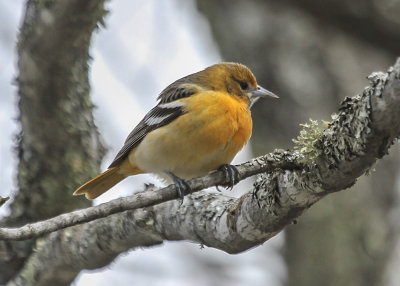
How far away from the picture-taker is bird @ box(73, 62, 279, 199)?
391 cm

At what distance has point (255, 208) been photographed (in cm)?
288

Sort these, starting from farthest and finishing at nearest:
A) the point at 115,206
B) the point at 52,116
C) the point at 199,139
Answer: the point at 52,116 → the point at 199,139 → the point at 115,206

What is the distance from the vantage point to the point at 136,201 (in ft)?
9.13

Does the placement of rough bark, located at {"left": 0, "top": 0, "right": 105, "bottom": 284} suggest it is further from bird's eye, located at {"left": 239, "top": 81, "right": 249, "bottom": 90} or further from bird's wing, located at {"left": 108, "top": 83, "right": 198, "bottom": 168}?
bird's eye, located at {"left": 239, "top": 81, "right": 249, "bottom": 90}

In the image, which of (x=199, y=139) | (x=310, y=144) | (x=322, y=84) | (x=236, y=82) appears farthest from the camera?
(x=322, y=84)

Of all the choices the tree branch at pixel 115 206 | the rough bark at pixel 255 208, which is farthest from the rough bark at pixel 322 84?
the tree branch at pixel 115 206

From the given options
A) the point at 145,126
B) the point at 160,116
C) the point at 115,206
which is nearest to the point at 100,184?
the point at 145,126

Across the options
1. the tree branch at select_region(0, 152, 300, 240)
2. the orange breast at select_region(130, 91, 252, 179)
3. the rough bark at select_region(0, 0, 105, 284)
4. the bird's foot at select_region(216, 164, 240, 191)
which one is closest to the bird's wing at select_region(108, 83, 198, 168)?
the orange breast at select_region(130, 91, 252, 179)

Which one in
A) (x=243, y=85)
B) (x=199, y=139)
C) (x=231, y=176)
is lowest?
(x=231, y=176)

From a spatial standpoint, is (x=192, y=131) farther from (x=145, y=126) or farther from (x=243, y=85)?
(x=243, y=85)

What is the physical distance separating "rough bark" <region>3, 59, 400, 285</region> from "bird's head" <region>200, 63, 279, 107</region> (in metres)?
1.23

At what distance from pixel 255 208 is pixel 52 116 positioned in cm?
190

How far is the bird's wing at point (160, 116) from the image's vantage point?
4258 millimetres

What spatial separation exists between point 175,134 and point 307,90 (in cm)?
239
